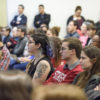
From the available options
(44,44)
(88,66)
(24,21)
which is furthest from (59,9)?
(88,66)

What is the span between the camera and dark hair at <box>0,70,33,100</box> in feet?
2.59

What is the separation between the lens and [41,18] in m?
7.12

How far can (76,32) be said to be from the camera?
535 centimetres

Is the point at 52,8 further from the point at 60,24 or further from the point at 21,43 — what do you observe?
the point at 21,43

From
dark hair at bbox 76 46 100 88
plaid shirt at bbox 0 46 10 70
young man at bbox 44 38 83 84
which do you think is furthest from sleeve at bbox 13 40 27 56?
dark hair at bbox 76 46 100 88

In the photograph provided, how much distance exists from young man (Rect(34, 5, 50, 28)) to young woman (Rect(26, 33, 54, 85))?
14.5ft

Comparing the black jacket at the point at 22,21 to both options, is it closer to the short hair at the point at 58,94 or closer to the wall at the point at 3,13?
the wall at the point at 3,13

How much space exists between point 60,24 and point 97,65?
5.52 metres

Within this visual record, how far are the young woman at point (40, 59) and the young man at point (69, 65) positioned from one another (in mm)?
83

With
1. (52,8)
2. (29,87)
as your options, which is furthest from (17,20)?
(29,87)

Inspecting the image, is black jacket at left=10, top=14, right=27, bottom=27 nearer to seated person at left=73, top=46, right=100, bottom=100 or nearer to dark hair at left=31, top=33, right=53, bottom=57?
dark hair at left=31, top=33, right=53, bottom=57

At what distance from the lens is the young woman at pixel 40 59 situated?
7.93 ft

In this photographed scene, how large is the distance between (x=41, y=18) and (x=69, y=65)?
490 cm

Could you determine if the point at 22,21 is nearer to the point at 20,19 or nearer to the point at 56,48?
the point at 20,19
